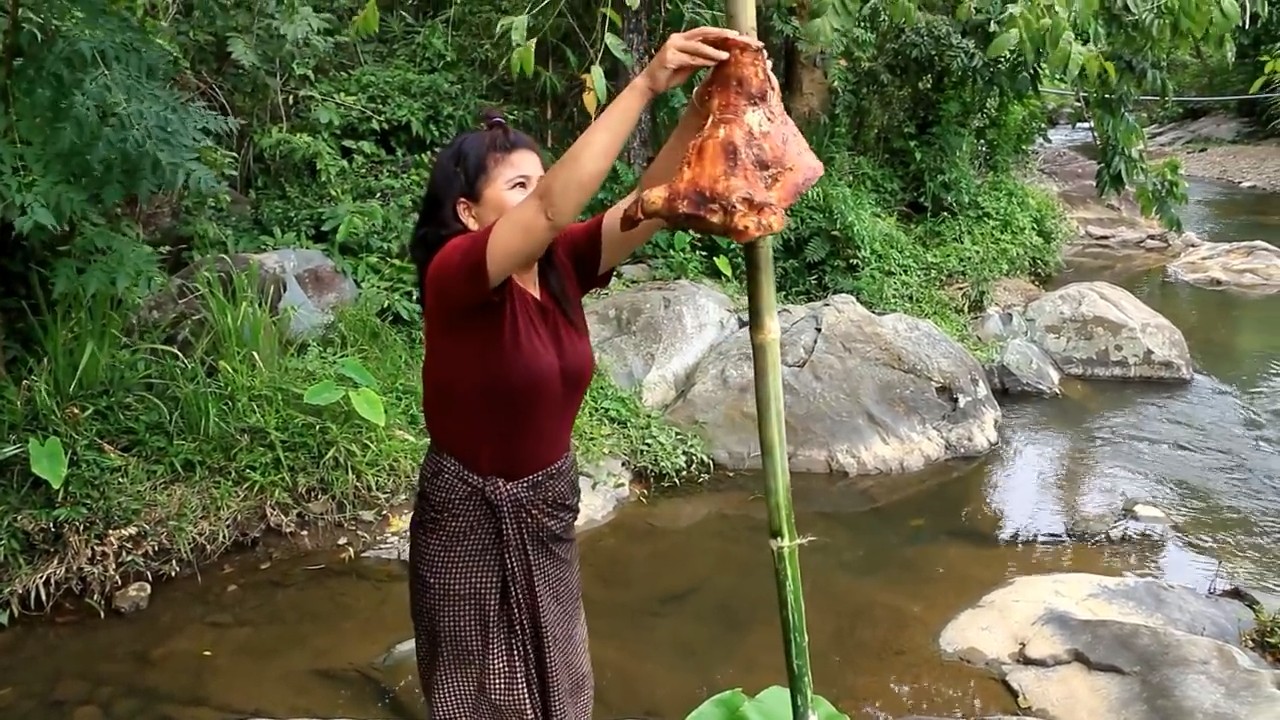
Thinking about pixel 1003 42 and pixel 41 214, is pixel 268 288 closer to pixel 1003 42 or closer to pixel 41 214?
pixel 41 214

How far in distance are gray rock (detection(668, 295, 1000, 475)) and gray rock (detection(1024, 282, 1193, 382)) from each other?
4.37 feet

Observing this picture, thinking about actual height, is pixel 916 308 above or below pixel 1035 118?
below

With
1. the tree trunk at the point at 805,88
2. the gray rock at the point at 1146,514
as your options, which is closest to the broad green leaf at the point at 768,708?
the gray rock at the point at 1146,514

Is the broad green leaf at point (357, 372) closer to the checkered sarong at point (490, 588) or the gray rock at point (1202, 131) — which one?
the checkered sarong at point (490, 588)

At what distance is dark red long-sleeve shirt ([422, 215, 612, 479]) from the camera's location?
1.56 metres

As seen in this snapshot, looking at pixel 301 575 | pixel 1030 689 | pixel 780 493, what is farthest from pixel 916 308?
pixel 780 493

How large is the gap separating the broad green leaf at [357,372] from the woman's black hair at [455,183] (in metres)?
2.92

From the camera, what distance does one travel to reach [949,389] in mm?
5648

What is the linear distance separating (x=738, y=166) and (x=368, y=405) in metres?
3.43

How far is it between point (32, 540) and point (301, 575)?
925 millimetres

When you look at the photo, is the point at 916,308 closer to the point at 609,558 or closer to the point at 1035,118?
the point at 1035,118

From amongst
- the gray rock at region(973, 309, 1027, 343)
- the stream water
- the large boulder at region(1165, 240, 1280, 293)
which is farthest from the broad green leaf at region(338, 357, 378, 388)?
the large boulder at region(1165, 240, 1280, 293)

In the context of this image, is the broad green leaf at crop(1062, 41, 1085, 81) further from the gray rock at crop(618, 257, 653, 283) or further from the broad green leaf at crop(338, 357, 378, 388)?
the gray rock at crop(618, 257, 653, 283)

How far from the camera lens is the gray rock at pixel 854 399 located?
17.3 ft
